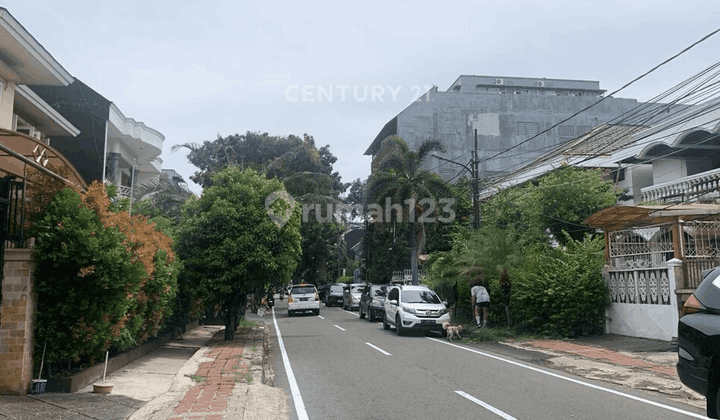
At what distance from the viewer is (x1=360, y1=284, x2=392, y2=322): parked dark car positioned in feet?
88.0

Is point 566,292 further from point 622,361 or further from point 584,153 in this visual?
point 584,153

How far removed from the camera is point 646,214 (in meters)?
15.6

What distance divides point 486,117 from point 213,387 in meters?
46.0

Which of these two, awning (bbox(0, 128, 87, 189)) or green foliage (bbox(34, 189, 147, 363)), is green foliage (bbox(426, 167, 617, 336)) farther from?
awning (bbox(0, 128, 87, 189))

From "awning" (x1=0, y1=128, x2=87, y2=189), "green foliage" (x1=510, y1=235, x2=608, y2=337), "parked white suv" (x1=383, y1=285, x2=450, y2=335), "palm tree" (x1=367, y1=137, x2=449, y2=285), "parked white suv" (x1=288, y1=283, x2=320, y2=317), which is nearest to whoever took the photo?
"awning" (x1=0, y1=128, x2=87, y2=189)

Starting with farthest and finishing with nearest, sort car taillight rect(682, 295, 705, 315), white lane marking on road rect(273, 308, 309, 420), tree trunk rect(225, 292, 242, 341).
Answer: tree trunk rect(225, 292, 242, 341), white lane marking on road rect(273, 308, 309, 420), car taillight rect(682, 295, 705, 315)

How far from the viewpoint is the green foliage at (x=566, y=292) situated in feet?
56.1

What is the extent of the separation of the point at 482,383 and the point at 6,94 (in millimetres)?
14682

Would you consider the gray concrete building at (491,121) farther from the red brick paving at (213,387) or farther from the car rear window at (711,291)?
the car rear window at (711,291)

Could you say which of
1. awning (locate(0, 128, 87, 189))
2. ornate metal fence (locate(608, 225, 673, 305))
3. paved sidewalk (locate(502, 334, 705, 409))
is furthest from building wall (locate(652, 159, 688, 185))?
awning (locate(0, 128, 87, 189))

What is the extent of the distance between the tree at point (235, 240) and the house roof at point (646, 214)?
840cm

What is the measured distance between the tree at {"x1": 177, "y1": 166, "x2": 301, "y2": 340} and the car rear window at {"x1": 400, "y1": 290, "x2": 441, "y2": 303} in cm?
577

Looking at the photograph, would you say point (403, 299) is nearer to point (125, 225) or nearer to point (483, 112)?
point (125, 225)

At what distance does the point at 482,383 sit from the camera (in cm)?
1018
